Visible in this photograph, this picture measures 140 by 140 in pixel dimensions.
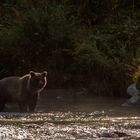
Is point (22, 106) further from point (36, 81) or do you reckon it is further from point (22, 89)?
point (36, 81)

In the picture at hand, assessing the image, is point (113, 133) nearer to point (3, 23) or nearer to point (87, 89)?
point (87, 89)

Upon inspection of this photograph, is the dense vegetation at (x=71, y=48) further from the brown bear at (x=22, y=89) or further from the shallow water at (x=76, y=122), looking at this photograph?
the brown bear at (x=22, y=89)

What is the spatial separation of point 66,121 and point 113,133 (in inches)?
82.8

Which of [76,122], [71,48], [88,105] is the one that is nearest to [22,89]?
[88,105]

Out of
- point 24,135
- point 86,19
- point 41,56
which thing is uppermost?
point 86,19

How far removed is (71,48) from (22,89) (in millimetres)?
5384

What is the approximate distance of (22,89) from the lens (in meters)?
18.0

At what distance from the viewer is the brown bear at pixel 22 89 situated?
17883 millimetres

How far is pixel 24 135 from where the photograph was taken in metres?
11.1

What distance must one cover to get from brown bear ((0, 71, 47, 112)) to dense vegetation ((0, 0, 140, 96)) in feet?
10.8

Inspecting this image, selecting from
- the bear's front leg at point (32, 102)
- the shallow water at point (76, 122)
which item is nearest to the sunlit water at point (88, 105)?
the shallow water at point (76, 122)

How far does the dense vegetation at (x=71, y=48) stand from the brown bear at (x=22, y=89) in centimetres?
328

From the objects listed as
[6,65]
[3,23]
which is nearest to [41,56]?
[6,65]

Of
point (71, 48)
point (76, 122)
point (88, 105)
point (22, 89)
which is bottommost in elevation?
point (76, 122)
